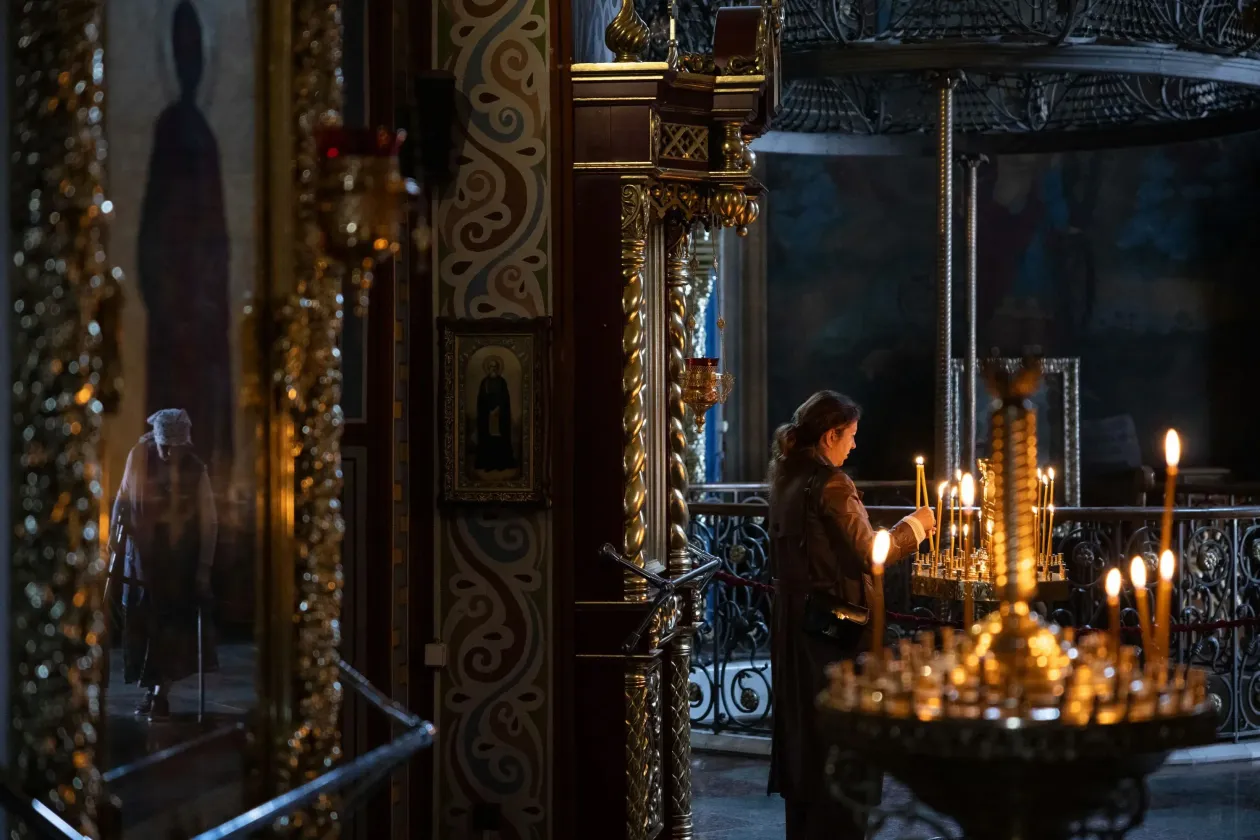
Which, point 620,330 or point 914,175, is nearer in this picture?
point 620,330

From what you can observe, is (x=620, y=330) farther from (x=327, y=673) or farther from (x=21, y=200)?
(x=21, y=200)

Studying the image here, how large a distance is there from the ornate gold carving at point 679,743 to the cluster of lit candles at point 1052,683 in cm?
337

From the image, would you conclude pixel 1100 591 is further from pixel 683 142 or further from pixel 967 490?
pixel 967 490

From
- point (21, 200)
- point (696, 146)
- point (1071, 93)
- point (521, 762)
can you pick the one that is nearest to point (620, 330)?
point (696, 146)

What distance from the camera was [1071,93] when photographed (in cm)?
1387

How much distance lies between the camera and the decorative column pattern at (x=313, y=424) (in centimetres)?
326

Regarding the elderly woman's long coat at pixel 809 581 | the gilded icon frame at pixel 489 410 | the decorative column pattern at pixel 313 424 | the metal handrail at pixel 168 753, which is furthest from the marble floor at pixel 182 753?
the elderly woman's long coat at pixel 809 581

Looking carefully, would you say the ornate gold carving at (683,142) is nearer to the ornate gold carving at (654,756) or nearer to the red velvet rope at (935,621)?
the ornate gold carving at (654,756)

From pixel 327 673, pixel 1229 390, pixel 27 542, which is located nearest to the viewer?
pixel 27 542

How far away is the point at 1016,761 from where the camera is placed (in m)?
2.55

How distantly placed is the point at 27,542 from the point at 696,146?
3658mm

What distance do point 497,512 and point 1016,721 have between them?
10.3ft

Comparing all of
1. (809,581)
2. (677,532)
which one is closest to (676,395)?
(677,532)

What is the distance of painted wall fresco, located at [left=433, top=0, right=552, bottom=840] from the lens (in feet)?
18.1
